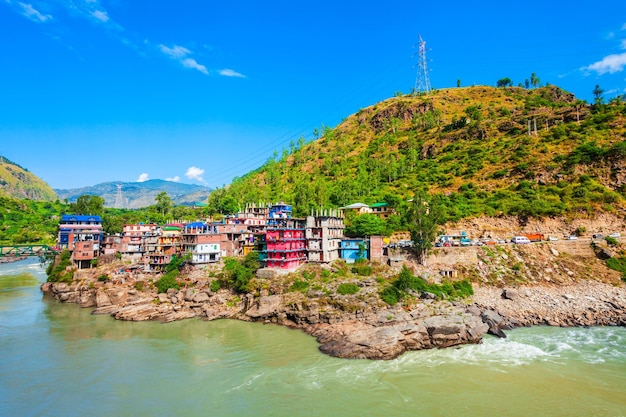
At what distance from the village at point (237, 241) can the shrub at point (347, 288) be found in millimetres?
8021

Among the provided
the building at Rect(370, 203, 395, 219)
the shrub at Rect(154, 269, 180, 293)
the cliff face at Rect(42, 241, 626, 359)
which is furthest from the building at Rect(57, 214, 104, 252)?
the building at Rect(370, 203, 395, 219)

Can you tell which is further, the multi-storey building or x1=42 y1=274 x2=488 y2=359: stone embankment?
the multi-storey building

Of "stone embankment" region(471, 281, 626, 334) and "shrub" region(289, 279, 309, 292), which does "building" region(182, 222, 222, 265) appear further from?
"stone embankment" region(471, 281, 626, 334)

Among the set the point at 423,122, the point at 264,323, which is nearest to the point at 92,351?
the point at 264,323

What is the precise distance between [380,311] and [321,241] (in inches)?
597


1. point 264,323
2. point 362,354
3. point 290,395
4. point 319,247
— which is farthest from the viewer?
point 319,247

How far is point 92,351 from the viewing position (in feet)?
106

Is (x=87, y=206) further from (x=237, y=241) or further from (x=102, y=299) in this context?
(x=237, y=241)

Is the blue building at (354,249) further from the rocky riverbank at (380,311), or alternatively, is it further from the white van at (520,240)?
the white van at (520,240)

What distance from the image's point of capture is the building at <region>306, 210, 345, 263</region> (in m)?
48.3

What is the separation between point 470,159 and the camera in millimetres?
81438

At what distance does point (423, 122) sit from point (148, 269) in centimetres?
9035

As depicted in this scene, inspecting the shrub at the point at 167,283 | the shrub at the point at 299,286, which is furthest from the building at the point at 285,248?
the shrub at the point at 167,283

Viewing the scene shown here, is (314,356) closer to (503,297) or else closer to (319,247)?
(319,247)
